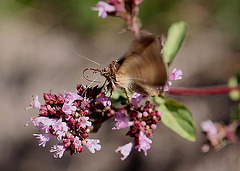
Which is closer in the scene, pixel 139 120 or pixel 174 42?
pixel 139 120

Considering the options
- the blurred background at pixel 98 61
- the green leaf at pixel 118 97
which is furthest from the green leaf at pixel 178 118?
the blurred background at pixel 98 61

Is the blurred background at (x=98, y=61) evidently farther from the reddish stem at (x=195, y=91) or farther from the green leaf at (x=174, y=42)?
the green leaf at (x=174, y=42)

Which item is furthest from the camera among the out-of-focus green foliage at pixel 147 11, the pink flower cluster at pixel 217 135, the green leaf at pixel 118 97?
the out-of-focus green foliage at pixel 147 11

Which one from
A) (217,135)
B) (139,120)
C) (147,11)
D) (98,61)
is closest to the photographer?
(139,120)

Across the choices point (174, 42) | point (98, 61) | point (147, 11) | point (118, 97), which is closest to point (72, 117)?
point (118, 97)

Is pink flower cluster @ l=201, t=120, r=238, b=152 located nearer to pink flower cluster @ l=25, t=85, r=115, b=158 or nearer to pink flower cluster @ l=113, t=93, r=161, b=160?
pink flower cluster @ l=113, t=93, r=161, b=160

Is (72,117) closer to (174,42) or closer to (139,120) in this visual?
(139,120)

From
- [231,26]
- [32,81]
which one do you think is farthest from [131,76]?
[32,81]

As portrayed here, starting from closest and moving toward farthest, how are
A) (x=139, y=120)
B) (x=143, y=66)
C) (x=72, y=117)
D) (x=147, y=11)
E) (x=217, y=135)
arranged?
1. (x=143, y=66)
2. (x=72, y=117)
3. (x=139, y=120)
4. (x=217, y=135)
5. (x=147, y=11)
